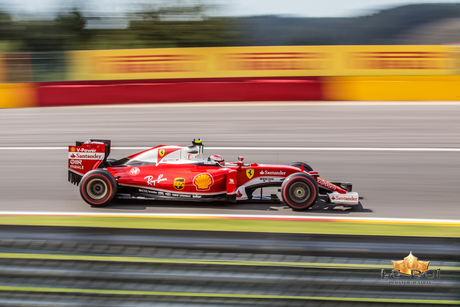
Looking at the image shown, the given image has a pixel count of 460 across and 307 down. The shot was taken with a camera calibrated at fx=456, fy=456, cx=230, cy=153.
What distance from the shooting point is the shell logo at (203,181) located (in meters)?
6.29

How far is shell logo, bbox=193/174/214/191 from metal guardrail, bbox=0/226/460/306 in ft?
9.69

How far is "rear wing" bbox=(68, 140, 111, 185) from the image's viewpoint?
6.68 metres

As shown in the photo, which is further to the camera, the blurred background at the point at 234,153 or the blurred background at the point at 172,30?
the blurred background at the point at 172,30

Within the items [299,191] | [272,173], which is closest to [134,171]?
[272,173]

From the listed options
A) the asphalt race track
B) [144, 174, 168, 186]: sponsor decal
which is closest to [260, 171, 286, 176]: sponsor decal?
the asphalt race track

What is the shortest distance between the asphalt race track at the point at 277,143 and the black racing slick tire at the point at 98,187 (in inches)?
6.4

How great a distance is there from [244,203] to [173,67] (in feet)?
27.9

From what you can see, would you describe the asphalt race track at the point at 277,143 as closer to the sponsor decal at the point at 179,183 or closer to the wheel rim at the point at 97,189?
the wheel rim at the point at 97,189

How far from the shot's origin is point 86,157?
670 centimetres

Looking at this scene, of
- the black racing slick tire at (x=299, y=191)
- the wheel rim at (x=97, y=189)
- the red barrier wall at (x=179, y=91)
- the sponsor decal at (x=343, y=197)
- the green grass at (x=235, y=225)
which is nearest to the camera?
the green grass at (x=235, y=225)

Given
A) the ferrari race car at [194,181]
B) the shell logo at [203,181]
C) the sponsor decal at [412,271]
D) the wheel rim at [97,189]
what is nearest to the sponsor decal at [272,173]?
the ferrari race car at [194,181]

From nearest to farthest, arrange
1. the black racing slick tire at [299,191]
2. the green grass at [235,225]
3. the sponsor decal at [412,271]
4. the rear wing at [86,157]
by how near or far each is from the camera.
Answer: the sponsor decal at [412,271] < the green grass at [235,225] < the black racing slick tire at [299,191] < the rear wing at [86,157]

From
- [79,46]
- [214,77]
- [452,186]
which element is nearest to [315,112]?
[214,77]

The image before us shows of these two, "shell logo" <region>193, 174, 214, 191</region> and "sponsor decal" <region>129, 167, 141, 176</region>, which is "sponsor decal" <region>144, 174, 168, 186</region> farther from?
"shell logo" <region>193, 174, 214, 191</region>
